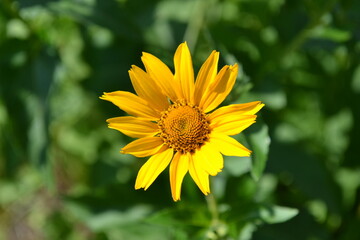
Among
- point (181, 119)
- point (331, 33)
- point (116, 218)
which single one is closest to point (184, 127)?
point (181, 119)

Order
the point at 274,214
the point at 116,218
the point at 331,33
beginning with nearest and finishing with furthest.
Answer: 1. the point at 274,214
2. the point at 331,33
3. the point at 116,218

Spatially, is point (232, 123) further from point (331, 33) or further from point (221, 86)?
point (331, 33)

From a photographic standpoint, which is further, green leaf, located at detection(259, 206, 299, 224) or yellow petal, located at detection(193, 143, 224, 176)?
green leaf, located at detection(259, 206, 299, 224)

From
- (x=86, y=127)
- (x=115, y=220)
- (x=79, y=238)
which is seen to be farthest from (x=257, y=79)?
(x=79, y=238)

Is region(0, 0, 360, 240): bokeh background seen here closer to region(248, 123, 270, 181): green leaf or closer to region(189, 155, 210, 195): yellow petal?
region(248, 123, 270, 181): green leaf

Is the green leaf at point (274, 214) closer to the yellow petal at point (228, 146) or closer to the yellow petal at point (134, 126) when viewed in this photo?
the yellow petal at point (228, 146)

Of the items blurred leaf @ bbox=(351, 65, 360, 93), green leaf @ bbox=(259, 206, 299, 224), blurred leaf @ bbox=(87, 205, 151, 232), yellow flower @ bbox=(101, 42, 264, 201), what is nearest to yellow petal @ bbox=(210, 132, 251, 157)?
yellow flower @ bbox=(101, 42, 264, 201)
